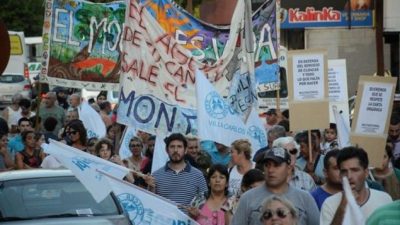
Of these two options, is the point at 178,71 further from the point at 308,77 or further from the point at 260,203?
the point at 260,203

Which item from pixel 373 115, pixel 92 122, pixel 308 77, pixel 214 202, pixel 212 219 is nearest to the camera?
pixel 212 219

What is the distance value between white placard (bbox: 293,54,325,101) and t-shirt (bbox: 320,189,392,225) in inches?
217

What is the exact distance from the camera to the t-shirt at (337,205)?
697 centimetres

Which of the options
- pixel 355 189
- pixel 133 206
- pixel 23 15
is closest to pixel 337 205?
pixel 355 189

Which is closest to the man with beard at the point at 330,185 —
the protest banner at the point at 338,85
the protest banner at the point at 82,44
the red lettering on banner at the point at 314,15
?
the protest banner at the point at 338,85

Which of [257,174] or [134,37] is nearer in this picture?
[257,174]

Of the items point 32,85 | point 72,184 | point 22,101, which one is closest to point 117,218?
point 72,184

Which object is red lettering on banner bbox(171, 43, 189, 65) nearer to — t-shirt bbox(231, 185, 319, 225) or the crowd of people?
the crowd of people

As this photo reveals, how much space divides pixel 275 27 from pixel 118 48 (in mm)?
2533

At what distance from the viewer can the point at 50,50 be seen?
1709 centimetres

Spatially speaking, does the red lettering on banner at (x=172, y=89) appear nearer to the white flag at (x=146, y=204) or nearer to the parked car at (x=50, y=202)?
the parked car at (x=50, y=202)

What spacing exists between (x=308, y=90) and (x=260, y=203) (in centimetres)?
547

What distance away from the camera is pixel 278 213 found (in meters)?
6.28

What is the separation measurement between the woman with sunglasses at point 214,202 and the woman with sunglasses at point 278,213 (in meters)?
3.07
